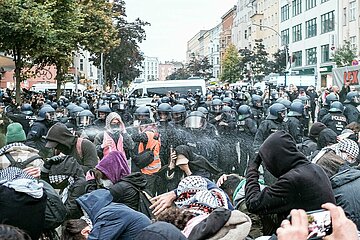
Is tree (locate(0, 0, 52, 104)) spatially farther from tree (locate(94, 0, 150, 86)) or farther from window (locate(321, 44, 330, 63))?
window (locate(321, 44, 330, 63))

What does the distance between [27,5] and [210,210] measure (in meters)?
16.7

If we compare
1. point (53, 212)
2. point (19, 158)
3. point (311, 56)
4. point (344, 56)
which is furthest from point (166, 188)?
point (311, 56)

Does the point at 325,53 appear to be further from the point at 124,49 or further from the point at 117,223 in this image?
the point at 117,223

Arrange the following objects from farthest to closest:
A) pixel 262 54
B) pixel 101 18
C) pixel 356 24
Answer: pixel 262 54 → pixel 356 24 → pixel 101 18

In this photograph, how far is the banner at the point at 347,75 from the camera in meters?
25.7

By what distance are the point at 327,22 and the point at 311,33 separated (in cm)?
672

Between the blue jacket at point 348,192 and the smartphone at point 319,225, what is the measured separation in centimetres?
204

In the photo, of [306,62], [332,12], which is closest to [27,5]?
[332,12]

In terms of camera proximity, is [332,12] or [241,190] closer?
[241,190]

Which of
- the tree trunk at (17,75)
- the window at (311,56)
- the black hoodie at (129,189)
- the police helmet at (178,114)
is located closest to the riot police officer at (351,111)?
the police helmet at (178,114)

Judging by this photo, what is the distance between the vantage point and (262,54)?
66375 millimetres

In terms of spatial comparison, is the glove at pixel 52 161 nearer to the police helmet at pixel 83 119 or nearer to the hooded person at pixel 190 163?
the hooded person at pixel 190 163

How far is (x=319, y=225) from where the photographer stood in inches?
90.8

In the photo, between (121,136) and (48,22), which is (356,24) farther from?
(121,136)
